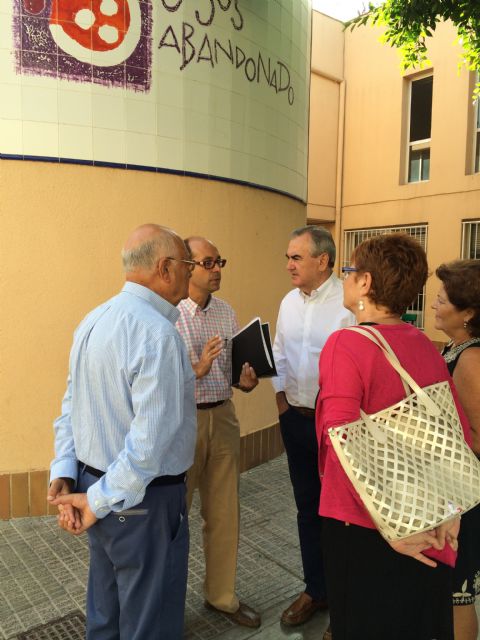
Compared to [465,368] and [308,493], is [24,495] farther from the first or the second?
[465,368]

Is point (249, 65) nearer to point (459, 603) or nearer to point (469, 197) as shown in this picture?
point (459, 603)

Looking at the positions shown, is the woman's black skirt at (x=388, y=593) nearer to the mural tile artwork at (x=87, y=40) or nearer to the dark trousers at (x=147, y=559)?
the dark trousers at (x=147, y=559)

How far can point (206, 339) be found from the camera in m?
2.86

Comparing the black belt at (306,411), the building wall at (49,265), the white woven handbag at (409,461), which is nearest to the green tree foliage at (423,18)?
the building wall at (49,265)

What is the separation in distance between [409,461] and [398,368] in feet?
0.89

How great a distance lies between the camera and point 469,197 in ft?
34.3

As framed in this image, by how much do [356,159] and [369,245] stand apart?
11.5 m

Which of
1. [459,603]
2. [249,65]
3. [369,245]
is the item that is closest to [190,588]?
[459,603]

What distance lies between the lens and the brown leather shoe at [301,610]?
8.98 ft

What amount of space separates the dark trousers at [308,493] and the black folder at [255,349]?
0.40 meters

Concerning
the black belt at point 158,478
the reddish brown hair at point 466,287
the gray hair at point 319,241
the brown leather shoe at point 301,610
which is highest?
the gray hair at point 319,241

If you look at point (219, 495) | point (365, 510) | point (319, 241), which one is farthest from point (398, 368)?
point (219, 495)

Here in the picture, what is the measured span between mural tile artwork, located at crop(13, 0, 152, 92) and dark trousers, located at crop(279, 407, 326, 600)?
272 cm

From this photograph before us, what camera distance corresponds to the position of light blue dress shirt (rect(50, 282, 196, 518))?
1.71 m
